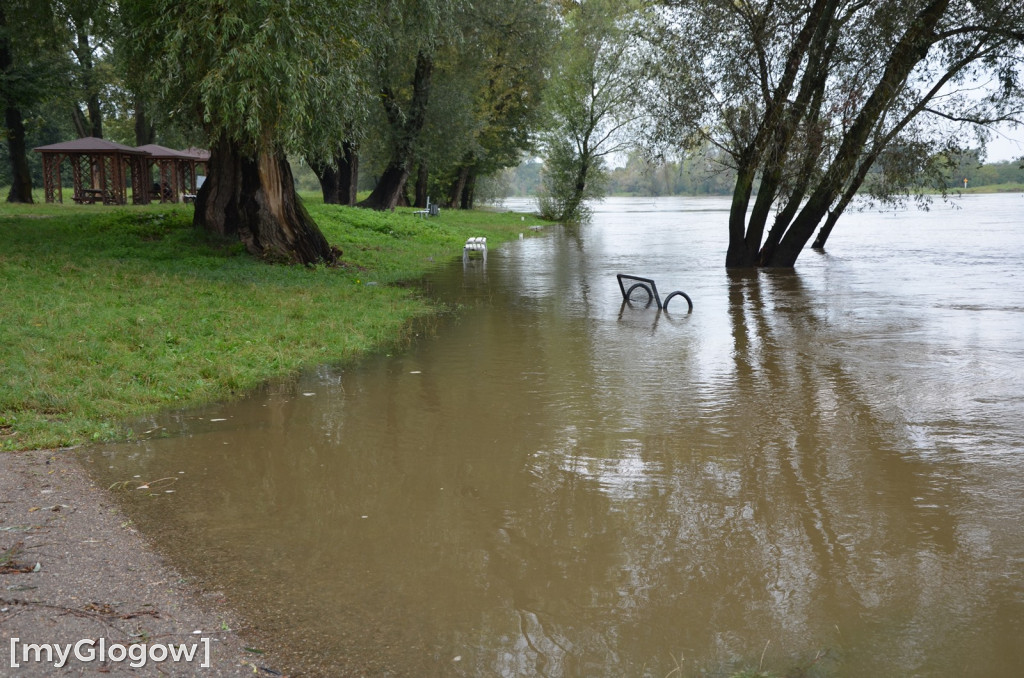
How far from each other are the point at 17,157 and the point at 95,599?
95.0ft

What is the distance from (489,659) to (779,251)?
20.5 metres

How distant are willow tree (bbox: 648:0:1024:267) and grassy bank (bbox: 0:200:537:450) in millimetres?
8441

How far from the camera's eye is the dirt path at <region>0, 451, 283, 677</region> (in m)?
3.83

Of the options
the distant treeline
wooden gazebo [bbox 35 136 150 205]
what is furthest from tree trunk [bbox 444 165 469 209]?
wooden gazebo [bbox 35 136 150 205]

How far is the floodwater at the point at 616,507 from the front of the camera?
426 centimetres

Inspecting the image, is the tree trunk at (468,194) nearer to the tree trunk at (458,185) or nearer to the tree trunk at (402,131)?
the tree trunk at (458,185)

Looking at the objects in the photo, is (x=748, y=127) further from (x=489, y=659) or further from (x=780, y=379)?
(x=489, y=659)

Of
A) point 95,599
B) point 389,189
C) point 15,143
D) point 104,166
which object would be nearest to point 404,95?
point 389,189

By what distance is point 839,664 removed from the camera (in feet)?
13.2

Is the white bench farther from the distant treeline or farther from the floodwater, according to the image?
the floodwater

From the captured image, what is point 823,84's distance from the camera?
1930cm

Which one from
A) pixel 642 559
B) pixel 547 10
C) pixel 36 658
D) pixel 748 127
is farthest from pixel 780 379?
pixel 547 10

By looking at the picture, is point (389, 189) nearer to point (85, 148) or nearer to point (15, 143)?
point (85, 148)

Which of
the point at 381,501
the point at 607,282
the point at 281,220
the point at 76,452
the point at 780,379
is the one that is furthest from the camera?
the point at 607,282
